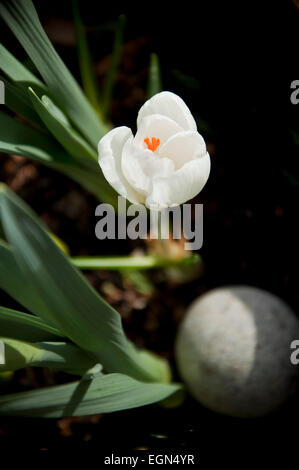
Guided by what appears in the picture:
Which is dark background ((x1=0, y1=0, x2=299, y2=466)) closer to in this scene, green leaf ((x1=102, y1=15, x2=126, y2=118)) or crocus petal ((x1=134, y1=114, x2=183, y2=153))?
green leaf ((x1=102, y1=15, x2=126, y2=118))

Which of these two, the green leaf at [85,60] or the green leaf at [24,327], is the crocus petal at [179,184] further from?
the green leaf at [85,60]

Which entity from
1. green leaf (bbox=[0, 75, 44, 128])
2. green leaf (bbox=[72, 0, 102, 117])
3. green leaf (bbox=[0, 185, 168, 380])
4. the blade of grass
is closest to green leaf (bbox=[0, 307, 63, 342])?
green leaf (bbox=[0, 185, 168, 380])

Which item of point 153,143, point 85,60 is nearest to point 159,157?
point 153,143

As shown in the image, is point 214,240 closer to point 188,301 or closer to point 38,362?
point 188,301

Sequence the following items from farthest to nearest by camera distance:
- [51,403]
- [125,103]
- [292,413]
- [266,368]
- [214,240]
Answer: [125,103] → [214,240] → [292,413] → [266,368] → [51,403]

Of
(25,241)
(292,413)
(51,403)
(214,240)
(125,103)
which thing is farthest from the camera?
(125,103)

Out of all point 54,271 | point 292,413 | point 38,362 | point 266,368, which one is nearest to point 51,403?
point 38,362

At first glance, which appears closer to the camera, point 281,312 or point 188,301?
point 281,312
